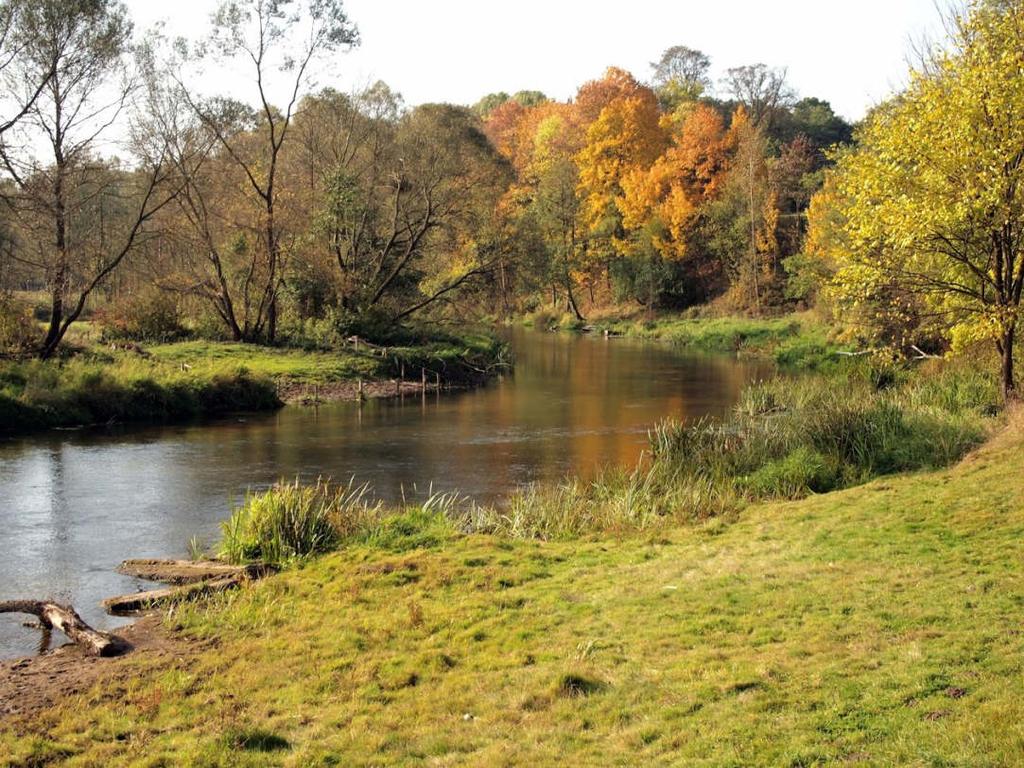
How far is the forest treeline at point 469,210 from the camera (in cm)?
1897

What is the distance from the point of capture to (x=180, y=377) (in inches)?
1249

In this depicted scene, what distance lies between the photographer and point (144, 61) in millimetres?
37062

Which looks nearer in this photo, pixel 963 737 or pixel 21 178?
pixel 963 737

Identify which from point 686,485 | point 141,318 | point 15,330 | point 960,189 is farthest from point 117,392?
point 960,189

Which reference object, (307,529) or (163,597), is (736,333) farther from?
(163,597)

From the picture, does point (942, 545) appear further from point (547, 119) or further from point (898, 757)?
point (547, 119)

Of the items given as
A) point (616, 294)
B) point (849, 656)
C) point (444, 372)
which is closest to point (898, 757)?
point (849, 656)

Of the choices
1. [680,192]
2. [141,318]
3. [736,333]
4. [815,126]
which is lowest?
[736,333]

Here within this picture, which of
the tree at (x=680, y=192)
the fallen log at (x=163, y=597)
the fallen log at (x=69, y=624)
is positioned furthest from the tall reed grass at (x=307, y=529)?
the tree at (x=680, y=192)

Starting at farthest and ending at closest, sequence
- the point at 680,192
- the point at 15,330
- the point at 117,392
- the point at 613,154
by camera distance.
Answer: the point at 613,154 → the point at 680,192 → the point at 15,330 → the point at 117,392

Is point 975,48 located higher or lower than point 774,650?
higher

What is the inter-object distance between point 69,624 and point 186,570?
8.97ft

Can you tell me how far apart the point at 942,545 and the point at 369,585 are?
7.27 meters

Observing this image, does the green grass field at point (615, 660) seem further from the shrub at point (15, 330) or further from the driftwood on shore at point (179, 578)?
the shrub at point (15, 330)
